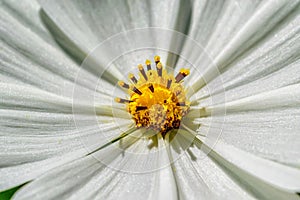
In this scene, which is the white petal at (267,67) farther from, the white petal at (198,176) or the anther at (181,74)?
the white petal at (198,176)

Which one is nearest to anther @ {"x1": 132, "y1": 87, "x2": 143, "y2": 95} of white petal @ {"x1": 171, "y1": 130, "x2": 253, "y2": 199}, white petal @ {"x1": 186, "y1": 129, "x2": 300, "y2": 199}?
white petal @ {"x1": 171, "y1": 130, "x2": 253, "y2": 199}

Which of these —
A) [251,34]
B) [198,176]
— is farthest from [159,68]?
[198,176]

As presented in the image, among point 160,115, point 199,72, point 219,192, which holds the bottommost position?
point 219,192

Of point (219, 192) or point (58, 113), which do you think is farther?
point (58, 113)

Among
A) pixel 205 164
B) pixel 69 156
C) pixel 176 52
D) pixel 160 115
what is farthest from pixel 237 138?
pixel 69 156

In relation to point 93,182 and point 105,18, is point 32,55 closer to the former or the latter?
point 105,18

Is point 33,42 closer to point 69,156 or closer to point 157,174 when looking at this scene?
point 69,156
